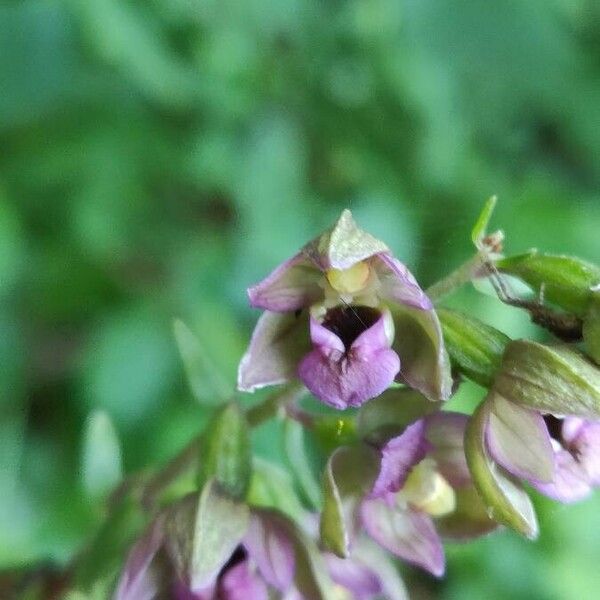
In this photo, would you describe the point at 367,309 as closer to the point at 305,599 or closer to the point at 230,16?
the point at 305,599

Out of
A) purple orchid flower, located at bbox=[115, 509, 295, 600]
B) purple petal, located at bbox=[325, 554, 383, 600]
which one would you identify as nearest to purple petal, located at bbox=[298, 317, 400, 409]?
purple orchid flower, located at bbox=[115, 509, 295, 600]

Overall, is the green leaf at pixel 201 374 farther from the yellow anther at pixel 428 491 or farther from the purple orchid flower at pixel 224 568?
the yellow anther at pixel 428 491

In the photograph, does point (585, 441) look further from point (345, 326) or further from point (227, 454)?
point (227, 454)

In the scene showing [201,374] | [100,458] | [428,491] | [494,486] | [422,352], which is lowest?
[100,458]

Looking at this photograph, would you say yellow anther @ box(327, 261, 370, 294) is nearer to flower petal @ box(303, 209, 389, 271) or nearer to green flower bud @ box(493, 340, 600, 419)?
flower petal @ box(303, 209, 389, 271)

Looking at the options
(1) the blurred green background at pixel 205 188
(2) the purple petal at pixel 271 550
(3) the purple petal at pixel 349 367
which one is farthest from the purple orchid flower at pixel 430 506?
(1) the blurred green background at pixel 205 188

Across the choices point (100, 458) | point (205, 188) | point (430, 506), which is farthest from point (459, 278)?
point (205, 188)
